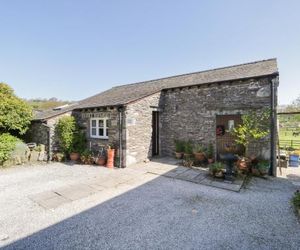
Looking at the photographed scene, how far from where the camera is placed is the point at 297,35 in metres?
7.79

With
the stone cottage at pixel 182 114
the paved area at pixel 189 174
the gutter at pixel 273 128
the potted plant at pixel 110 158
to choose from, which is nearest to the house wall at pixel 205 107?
the stone cottage at pixel 182 114

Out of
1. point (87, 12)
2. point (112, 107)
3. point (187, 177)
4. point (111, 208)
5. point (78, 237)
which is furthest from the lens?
point (112, 107)

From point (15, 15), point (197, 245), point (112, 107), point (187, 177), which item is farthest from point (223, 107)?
point (15, 15)

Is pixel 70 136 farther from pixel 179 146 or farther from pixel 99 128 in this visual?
Answer: pixel 179 146

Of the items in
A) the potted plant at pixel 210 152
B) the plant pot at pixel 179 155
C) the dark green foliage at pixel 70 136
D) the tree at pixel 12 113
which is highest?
the tree at pixel 12 113

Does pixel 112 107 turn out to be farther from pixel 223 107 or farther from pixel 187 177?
pixel 223 107

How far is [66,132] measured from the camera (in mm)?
10477

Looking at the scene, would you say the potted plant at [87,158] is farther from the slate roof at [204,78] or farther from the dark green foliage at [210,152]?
the dark green foliage at [210,152]

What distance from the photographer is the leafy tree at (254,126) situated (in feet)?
25.0

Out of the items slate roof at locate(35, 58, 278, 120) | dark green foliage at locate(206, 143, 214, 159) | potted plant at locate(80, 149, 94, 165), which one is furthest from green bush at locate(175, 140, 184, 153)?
potted plant at locate(80, 149, 94, 165)

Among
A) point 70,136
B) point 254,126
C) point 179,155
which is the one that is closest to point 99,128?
point 70,136

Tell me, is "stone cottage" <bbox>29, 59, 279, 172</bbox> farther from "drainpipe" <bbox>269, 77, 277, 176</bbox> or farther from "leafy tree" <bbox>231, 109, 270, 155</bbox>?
"leafy tree" <bbox>231, 109, 270, 155</bbox>

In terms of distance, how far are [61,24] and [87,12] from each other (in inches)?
78.1

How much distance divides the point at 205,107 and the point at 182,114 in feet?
→ 4.91
